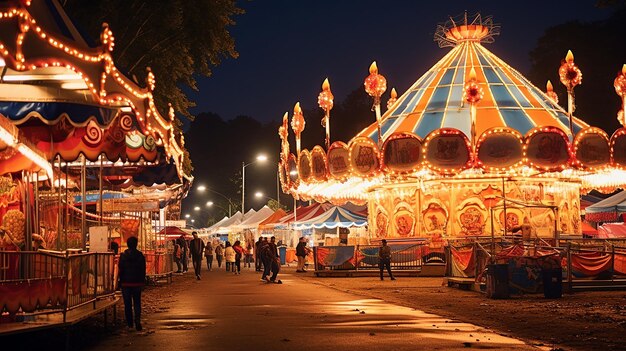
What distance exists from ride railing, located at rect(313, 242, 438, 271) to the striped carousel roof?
4.58 metres

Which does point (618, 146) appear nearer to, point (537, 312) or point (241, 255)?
point (241, 255)

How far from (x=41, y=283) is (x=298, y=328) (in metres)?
4.36

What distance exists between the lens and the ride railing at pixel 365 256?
37031 millimetres

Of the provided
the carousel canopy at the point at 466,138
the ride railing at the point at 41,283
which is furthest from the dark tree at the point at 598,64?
the ride railing at the point at 41,283

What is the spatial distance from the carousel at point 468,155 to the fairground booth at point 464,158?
5 centimetres

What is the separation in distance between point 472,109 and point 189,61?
36.8ft

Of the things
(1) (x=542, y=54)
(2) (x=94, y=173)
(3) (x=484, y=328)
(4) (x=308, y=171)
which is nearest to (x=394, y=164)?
(4) (x=308, y=171)

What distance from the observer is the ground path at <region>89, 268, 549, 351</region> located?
12945mm

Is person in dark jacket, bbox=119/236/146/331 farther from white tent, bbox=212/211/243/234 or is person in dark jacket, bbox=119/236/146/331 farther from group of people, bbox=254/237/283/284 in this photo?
white tent, bbox=212/211/243/234

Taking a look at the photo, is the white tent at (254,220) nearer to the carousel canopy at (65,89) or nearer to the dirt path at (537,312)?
the dirt path at (537,312)

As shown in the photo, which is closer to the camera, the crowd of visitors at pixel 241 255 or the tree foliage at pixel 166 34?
the tree foliage at pixel 166 34

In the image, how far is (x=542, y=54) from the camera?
6669cm

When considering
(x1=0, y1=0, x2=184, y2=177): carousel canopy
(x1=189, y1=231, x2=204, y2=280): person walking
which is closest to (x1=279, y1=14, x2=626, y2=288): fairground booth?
(x1=189, y1=231, x2=204, y2=280): person walking

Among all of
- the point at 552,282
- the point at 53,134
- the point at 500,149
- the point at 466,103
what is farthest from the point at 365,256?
the point at 53,134
